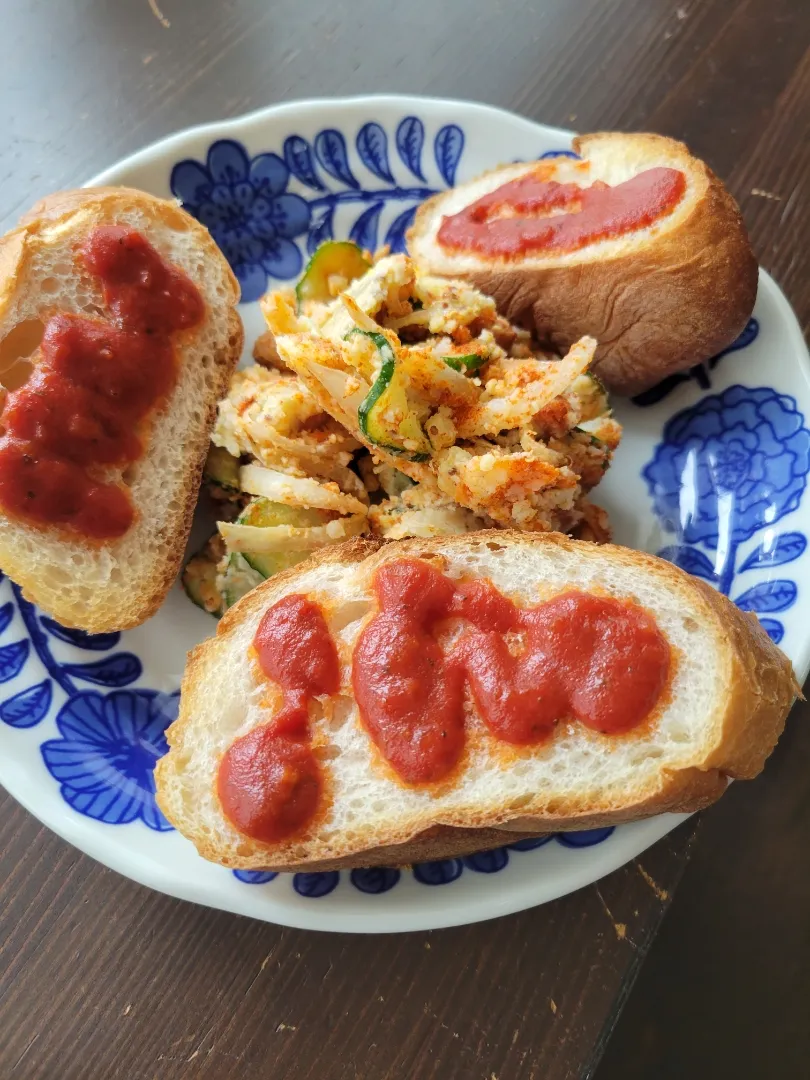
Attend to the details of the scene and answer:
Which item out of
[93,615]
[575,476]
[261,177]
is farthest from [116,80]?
[575,476]

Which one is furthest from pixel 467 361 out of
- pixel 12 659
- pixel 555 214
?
pixel 12 659

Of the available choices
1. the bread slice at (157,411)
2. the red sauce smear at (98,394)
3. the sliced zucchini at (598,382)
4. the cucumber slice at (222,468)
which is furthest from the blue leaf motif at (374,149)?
the cucumber slice at (222,468)

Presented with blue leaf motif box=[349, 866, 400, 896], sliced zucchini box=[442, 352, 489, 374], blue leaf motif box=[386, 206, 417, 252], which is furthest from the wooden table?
sliced zucchini box=[442, 352, 489, 374]

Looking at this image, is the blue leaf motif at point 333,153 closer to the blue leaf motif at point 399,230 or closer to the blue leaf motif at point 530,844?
the blue leaf motif at point 399,230

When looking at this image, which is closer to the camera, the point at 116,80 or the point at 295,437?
the point at 295,437

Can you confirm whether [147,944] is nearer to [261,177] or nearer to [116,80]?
[261,177]

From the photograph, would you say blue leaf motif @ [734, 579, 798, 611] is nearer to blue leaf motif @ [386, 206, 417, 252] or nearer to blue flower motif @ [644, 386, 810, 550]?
blue flower motif @ [644, 386, 810, 550]
